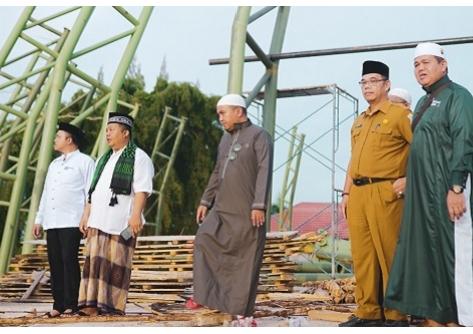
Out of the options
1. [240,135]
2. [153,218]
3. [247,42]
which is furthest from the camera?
[153,218]

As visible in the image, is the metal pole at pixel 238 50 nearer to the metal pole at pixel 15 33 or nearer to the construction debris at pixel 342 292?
the construction debris at pixel 342 292

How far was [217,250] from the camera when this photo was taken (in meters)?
4.29

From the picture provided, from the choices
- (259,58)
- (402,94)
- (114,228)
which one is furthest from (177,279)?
(259,58)

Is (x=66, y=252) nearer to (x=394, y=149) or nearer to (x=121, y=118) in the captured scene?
(x=121, y=118)

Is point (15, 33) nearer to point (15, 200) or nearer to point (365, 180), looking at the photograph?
point (15, 200)

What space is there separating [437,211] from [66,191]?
2754mm

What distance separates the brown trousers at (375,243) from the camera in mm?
3799

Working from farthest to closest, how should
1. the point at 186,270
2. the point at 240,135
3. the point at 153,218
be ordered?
the point at 153,218, the point at 186,270, the point at 240,135

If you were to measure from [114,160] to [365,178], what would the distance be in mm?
1853

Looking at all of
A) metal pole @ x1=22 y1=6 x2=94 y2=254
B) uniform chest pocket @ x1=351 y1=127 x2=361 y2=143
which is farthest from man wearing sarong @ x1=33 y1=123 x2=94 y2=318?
metal pole @ x1=22 y1=6 x2=94 y2=254

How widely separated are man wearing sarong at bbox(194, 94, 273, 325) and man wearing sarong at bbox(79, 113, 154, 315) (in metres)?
0.59

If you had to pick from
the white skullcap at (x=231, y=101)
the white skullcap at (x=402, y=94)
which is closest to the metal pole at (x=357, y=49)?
the white skullcap at (x=402, y=94)

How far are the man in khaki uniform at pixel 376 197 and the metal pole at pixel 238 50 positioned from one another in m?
4.03

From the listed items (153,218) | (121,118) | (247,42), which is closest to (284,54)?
(247,42)
